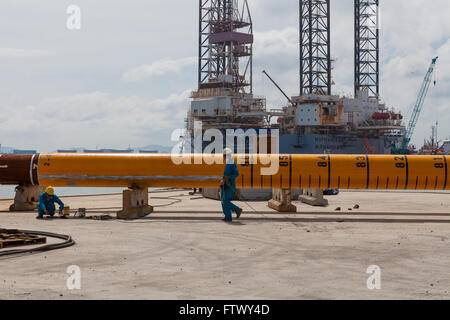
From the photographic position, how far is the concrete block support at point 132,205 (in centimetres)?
1670

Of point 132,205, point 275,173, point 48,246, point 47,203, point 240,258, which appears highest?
point 275,173

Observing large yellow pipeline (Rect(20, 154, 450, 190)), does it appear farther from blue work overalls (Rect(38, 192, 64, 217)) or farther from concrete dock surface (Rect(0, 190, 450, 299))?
blue work overalls (Rect(38, 192, 64, 217))

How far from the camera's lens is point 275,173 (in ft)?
57.9

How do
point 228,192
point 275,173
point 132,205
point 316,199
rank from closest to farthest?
point 228,192 → point 132,205 → point 275,173 → point 316,199

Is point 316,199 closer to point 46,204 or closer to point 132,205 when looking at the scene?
point 132,205

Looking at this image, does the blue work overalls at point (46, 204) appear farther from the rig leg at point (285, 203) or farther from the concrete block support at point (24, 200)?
the rig leg at point (285, 203)

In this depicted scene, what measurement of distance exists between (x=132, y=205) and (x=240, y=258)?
25.5 ft

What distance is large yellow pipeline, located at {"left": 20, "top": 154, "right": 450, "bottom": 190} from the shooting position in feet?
57.5

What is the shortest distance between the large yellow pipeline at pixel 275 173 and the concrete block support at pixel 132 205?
671 mm

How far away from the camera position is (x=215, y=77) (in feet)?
295

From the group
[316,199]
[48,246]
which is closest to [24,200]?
[48,246]

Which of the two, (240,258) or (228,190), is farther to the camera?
(228,190)
